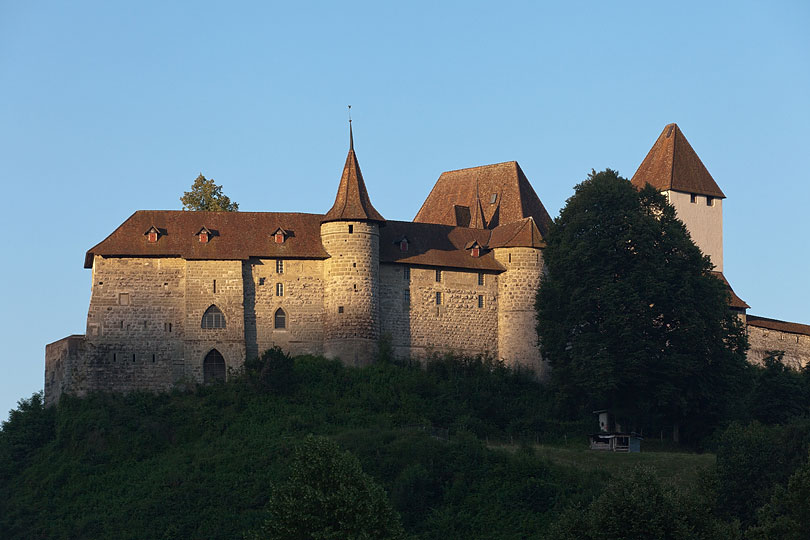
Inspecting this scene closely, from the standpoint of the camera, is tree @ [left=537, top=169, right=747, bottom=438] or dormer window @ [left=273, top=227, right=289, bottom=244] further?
dormer window @ [left=273, top=227, right=289, bottom=244]

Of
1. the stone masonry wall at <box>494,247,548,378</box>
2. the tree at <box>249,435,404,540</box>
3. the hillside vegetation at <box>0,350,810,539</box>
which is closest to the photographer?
the tree at <box>249,435,404,540</box>

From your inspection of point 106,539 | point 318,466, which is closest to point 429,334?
point 106,539

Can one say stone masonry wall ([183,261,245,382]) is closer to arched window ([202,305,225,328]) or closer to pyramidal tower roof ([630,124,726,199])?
arched window ([202,305,225,328])

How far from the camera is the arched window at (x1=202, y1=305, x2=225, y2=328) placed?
71.9 metres

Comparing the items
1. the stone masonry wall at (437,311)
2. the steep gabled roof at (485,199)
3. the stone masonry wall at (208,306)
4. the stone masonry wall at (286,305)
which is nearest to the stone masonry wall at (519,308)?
the stone masonry wall at (437,311)

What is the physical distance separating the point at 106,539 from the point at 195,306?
14993mm

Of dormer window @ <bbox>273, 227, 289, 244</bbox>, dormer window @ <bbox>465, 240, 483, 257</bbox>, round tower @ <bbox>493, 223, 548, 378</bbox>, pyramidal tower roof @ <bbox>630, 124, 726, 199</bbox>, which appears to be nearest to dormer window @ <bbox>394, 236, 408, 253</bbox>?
dormer window @ <bbox>465, 240, 483, 257</bbox>

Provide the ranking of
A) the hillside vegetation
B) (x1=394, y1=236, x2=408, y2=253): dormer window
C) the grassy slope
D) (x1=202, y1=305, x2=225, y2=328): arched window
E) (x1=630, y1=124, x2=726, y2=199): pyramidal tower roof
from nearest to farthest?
1. the hillside vegetation
2. the grassy slope
3. (x1=202, y1=305, x2=225, y2=328): arched window
4. (x1=394, y1=236, x2=408, y2=253): dormer window
5. (x1=630, y1=124, x2=726, y2=199): pyramidal tower roof

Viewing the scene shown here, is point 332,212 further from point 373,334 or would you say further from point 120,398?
point 120,398

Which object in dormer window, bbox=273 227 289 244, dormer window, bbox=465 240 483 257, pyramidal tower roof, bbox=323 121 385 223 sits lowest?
dormer window, bbox=465 240 483 257

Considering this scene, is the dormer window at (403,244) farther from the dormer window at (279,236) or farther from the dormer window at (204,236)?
the dormer window at (204,236)

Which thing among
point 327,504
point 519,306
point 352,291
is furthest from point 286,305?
point 327,504

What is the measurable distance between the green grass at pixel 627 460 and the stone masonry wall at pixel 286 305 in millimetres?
12515

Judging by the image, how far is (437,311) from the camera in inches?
2943
